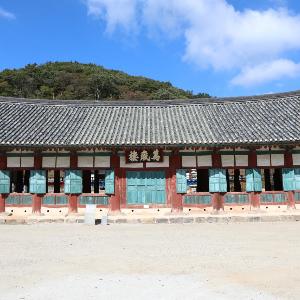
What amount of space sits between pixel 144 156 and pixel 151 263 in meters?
10.7

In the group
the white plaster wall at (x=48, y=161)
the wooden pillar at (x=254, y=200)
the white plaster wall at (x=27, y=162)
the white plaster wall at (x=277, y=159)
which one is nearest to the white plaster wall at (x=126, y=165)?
the white plaster wall at (x=48, y=161)

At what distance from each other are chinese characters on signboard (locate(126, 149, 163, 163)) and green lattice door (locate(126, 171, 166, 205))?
63cm

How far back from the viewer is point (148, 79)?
103375 mm

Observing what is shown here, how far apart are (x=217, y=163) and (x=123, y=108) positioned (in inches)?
306

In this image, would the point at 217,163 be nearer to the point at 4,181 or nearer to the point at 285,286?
the point at 4,181

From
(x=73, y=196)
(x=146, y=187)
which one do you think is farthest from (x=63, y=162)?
(x=146, y=187)

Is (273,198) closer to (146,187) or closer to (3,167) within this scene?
(146,187)

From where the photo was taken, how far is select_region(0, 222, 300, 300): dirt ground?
666 cm

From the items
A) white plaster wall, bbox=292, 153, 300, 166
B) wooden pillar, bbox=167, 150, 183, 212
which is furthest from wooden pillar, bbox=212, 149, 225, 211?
white plaster wall, bbox=292, 153, 300, 166

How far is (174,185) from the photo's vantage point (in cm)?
1923

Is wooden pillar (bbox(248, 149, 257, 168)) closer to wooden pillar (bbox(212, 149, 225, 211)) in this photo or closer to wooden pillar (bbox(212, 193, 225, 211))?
wooden pillar (bbox(212, 149, 225, 211))

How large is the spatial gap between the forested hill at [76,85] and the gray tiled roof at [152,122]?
55.5 metres

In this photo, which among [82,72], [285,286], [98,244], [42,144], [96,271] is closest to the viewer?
[285,286]

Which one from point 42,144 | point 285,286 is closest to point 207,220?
point 42,144
